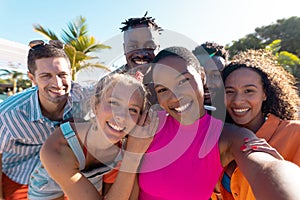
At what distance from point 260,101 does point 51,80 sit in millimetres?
1721

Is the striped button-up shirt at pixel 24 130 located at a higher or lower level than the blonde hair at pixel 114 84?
lower

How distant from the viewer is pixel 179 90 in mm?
1518

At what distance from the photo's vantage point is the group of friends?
57.4 inches

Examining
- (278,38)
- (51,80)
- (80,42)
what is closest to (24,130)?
(51,80)

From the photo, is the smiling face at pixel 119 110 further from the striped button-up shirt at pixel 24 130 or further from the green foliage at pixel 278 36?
the green foliage at pixel 278 36

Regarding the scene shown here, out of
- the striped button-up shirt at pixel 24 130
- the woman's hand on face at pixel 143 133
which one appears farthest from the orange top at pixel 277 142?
the striped button-up shirt at pixel 24 130

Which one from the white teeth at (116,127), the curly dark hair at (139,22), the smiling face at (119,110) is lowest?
the white teeth at (116,127)

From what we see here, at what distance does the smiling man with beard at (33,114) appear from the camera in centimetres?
228

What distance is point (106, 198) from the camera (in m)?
1.55

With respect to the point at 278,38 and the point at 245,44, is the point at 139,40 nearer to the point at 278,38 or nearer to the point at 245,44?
the point at 245,44

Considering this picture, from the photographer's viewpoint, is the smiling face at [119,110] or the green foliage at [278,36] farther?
the green foliage at [278,36]

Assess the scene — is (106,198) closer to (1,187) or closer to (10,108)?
(10,108)

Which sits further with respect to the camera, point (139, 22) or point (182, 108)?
point (139, 22)

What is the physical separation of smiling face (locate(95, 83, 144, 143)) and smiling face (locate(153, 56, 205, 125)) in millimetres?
179
